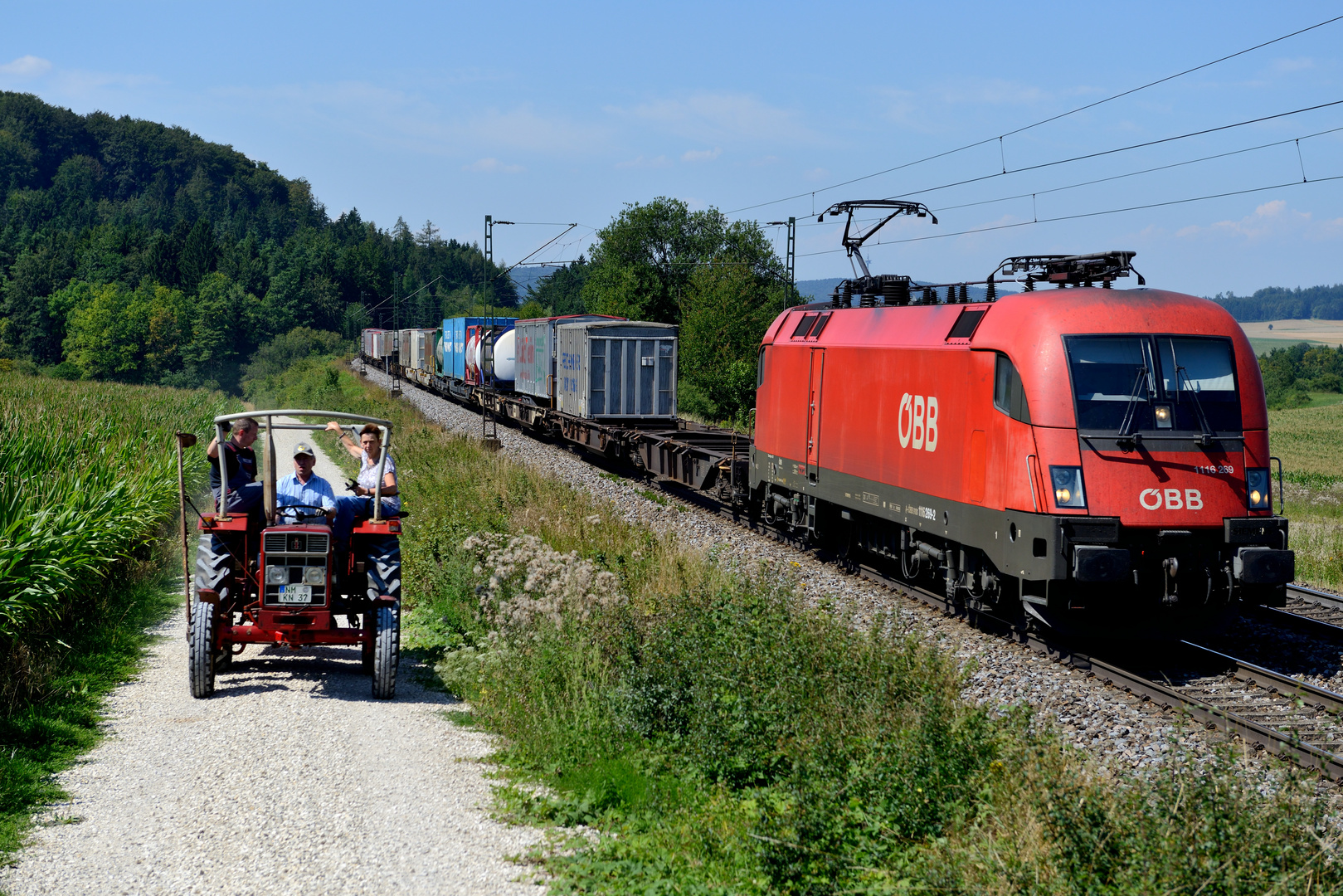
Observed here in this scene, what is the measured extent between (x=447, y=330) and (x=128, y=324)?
75.3 metres

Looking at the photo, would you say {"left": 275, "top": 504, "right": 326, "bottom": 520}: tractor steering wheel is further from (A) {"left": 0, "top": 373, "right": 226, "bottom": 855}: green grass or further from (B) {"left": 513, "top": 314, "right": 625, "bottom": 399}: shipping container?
(B) {"left": 513, "top": 314, "right": 625, "bottom": 399}: shipping container

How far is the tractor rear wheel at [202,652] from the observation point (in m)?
7.80

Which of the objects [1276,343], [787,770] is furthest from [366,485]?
[1276,343]

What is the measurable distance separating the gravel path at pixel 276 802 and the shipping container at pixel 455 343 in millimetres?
29865

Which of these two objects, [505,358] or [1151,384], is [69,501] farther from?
[505,358]

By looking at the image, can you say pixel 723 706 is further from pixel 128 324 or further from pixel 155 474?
pixel 128 324

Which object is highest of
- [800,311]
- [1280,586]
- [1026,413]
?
[800,311]

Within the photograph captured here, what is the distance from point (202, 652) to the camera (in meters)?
7.80

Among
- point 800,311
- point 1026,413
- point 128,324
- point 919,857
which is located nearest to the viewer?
point 919,857

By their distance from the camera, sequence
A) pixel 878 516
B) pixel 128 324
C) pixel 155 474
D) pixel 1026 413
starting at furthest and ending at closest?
pixel 128 324 → pixel 155 474 → pixel 878 516 → pixel 1026 413

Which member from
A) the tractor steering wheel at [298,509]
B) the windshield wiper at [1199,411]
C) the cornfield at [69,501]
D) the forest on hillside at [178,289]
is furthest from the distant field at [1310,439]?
the forest on hillside at [178,289]

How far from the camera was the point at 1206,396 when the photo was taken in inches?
368

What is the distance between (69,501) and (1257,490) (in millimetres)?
10997

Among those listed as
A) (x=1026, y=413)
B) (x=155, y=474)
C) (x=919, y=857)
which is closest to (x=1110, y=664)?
(x=1026, y=413)
